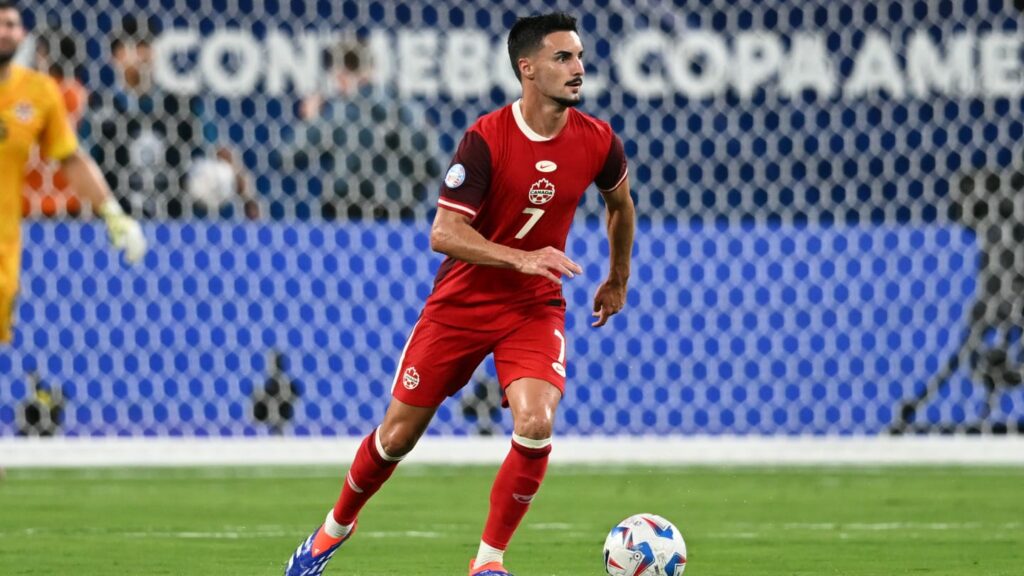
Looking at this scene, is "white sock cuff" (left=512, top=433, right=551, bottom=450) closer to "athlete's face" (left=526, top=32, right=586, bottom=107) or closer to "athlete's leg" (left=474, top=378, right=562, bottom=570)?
"athlete's leg" (left=474, top=378, right=562, bottom=570)

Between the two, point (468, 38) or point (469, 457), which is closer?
point (469, 457)

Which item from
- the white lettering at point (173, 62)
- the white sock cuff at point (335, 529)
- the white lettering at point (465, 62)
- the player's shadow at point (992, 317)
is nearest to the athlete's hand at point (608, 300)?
the white sock cuff at point (335, 529)

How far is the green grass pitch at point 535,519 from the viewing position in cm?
605

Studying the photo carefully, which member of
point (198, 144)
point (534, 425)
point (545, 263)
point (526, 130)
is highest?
point (526, 130)

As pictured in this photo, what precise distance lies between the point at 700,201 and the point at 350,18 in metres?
2.35

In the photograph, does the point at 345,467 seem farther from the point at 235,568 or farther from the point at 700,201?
the point at 235,568

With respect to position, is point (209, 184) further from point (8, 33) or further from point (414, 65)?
point (8, 33)

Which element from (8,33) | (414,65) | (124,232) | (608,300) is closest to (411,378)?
(608,300)

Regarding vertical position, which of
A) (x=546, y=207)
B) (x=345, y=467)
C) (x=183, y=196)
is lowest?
(x=345, y=467)

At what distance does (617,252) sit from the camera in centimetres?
584

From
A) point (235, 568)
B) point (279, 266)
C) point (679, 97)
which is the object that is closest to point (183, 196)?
point (279, 266)

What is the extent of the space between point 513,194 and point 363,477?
3.11 ft

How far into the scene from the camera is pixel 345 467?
32.5 ft

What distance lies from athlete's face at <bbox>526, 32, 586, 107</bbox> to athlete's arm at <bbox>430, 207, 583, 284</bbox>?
18.7 inches
